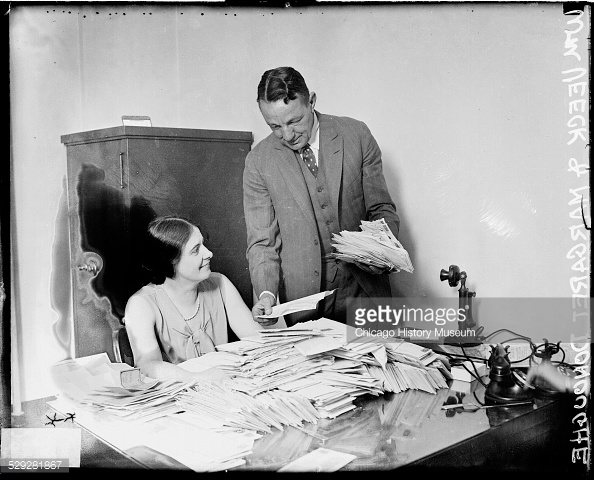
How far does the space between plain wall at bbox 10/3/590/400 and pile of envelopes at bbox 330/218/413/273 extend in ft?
0.19

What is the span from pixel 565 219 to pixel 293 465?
1211 mm

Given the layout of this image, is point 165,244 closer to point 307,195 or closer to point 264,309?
point 264,309

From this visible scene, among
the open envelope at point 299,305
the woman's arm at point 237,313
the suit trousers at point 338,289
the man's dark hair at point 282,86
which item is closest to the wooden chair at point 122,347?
the woman's arm at point 237,313

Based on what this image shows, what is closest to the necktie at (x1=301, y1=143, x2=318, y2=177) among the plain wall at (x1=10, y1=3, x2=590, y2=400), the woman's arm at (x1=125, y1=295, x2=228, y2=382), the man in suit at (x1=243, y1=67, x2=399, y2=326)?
the man in suit at (x1=243, y1=67, x2=399, y2=326)

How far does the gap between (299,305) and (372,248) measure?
1.01 feet

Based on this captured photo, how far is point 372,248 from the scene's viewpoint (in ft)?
6.46

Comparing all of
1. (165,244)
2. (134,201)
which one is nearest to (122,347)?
(165,244)

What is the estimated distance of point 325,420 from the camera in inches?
65.9

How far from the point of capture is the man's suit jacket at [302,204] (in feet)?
6.49

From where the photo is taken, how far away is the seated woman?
1953 millimetres

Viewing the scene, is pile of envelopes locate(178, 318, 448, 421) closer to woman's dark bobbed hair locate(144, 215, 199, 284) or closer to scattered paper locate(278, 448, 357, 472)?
scattered paper locate(278, 448, 357, 472)

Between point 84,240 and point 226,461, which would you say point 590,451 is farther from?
point 84,240

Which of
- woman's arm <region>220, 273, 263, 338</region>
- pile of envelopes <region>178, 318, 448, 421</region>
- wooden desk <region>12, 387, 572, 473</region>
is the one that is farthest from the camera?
woman's arm <region>220, 273, 263, 338</region>

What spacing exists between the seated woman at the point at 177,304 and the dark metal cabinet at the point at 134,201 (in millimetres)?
35
